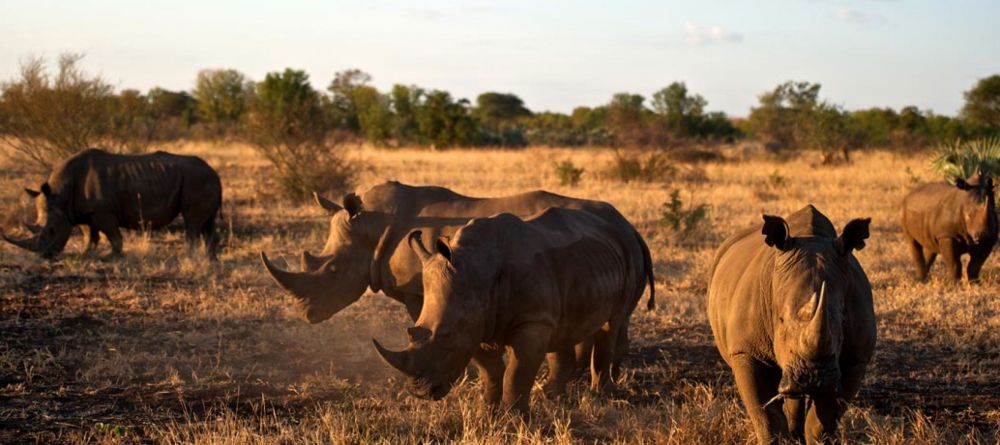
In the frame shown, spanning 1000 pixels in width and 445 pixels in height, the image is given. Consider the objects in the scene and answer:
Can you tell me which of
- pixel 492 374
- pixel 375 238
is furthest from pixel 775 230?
pixel 375 238

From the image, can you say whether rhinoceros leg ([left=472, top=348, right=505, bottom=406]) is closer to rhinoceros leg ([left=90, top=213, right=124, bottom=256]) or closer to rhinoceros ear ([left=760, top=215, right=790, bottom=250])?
rhinoceros ear ([left=760, top=215, right=790, bottom=250])

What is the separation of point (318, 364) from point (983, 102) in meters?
36.3

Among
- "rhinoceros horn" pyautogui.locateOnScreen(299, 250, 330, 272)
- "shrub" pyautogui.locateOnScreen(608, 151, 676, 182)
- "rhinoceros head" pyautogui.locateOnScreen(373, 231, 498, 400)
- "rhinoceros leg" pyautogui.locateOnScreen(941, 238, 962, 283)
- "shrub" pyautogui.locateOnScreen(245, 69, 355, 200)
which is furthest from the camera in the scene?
"shrub" pyautogui.locateOnScreen(608, 151, 676, 182)

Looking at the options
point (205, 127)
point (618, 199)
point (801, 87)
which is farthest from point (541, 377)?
point (801, 87)

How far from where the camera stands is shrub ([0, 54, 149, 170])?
17.7 meters

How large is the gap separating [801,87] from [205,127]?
1113 inches

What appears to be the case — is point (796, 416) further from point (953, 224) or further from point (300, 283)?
point (953, 224)

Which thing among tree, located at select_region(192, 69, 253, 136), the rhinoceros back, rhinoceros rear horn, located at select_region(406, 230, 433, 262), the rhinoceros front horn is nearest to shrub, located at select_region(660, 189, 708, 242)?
the rhinoceros back

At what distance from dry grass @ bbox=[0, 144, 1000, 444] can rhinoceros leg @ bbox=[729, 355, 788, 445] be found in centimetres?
54

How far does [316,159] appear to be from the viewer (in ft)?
61.9

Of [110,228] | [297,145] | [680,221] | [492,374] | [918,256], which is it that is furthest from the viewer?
[297,145]

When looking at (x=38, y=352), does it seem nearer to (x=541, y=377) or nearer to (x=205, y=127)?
(x=541, y=377)

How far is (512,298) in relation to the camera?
5793 mm

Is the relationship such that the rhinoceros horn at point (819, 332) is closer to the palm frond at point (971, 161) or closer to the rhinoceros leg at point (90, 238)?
the rhinoceros leg at point (90, 238)
